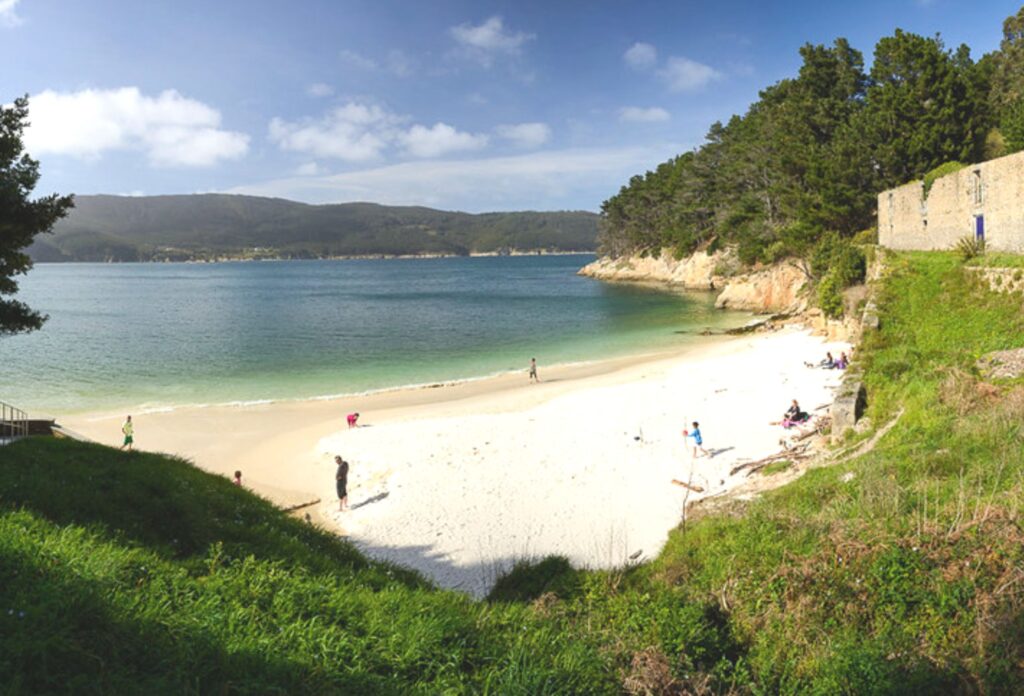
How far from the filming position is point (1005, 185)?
17406 mm

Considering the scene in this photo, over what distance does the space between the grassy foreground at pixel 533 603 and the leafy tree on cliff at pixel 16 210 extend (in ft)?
16.6

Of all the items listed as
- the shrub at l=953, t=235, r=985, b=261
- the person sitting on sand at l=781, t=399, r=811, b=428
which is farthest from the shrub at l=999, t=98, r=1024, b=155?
the person sitting on sand at l=781, t=399, r=811, b=428

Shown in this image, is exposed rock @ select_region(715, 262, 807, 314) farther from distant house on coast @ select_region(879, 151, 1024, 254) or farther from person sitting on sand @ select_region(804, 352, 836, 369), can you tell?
person sitting on sand @ select_region(804, 352, 836, 369)

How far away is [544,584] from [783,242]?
49341 millimetres

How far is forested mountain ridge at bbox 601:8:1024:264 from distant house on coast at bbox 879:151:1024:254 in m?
8.60

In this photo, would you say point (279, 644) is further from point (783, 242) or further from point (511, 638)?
point (783, 242)

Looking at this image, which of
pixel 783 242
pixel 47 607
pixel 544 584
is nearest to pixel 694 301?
pixel 783 242

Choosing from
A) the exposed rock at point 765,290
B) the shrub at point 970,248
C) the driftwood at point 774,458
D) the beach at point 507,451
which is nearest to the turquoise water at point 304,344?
the exposed rock at point 765,290

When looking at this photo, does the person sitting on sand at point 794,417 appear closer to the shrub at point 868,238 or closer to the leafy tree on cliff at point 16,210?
the leafy tree on cliff at point 16,210

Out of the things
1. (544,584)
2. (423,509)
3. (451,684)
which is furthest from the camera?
(423,509)

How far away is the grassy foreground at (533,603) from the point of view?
3676mm

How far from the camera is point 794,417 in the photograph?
1611 cm

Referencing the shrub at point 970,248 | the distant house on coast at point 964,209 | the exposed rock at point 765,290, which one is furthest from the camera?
the exposed rock at point 765,290

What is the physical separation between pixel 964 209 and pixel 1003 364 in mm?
12023
